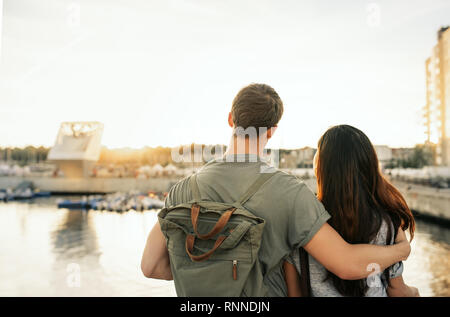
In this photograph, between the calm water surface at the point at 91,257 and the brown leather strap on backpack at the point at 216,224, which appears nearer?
the brown leather strap on backpack at the point at 216,224

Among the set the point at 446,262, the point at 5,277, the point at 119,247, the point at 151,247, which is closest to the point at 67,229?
the point at 119,247

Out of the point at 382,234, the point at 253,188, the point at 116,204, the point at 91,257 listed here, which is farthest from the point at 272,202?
the point at 116,204

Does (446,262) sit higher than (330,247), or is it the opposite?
(330,247)

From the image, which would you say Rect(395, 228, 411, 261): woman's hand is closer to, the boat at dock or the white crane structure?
the boat at dock

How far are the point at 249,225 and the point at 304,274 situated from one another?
1.29 ft

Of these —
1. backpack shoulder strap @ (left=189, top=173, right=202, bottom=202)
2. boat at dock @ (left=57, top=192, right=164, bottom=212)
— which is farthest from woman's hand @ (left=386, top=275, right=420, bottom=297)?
boat at dock @ (left=57, top=192, right=164, bottom=212)

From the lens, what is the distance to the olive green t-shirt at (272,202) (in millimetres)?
1197

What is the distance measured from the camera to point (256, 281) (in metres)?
1.21

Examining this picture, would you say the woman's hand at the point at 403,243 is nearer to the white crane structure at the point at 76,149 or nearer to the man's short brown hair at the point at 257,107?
the man's short brown hair at the point at 257,107

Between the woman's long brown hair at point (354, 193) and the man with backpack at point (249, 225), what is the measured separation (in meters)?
0.11

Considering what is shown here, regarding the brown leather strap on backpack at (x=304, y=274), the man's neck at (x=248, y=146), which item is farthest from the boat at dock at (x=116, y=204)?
the man's neck at (x=248, y=146)

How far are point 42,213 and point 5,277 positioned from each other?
685 inches

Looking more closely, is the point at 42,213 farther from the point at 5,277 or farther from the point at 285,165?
the point at 285,165

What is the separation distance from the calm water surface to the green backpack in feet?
25.2
